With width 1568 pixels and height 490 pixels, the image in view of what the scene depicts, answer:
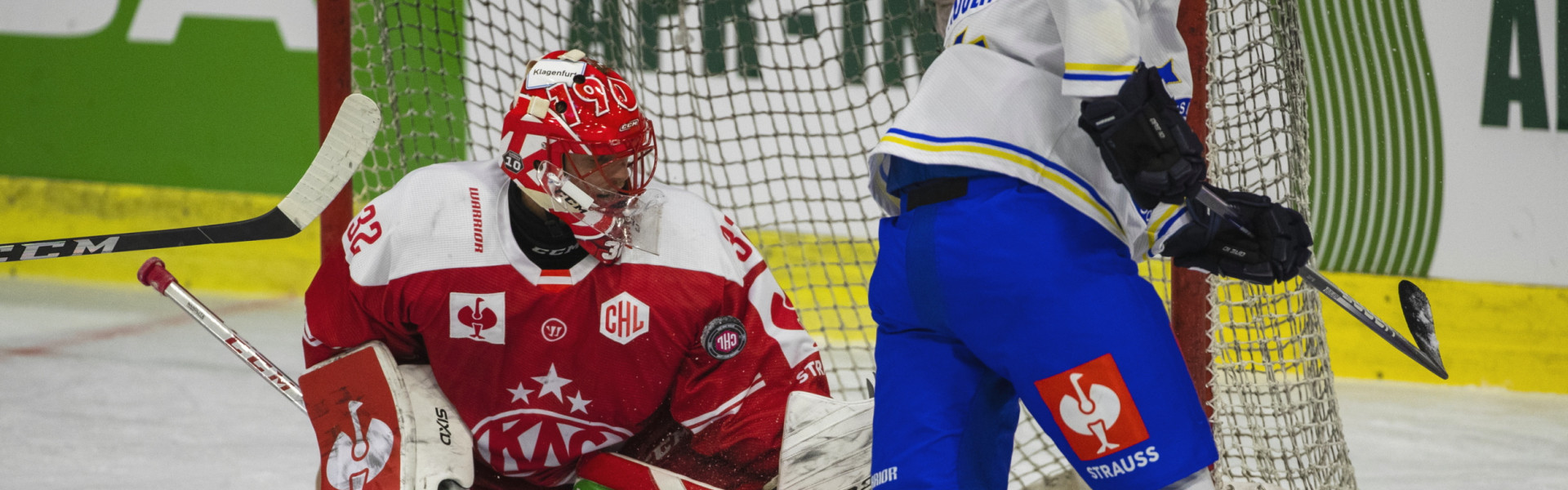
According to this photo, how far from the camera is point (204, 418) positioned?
125 inches

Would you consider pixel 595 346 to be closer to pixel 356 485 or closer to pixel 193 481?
pixel 356 485

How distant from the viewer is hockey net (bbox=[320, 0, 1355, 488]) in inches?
89.2

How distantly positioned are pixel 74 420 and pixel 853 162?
2.18 metres

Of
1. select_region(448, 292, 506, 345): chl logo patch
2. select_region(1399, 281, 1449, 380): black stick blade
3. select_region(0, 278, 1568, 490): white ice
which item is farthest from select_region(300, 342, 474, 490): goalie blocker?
select_region(1399, 281, 1449, 380): black stick blade

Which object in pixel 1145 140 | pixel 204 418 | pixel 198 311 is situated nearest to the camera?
pixel 1145 140

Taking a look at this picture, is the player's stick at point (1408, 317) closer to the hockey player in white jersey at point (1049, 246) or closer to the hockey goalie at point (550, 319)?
the hockey player in white jersey at point (1049, 246)

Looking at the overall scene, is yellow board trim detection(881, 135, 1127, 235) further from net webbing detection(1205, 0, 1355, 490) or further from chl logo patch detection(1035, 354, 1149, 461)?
net webbing detection(1205, 0, 1355, 490)

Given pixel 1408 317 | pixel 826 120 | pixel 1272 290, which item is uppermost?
pixel 1408 317

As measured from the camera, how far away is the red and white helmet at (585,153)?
177 cm

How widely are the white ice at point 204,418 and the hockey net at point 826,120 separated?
30cm

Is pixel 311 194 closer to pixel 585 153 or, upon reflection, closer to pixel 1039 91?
pixel 585 153

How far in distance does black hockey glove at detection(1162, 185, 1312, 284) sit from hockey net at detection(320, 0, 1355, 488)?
716mm

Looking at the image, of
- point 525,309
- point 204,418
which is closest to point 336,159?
point 525,309

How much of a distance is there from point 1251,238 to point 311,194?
1399mm
